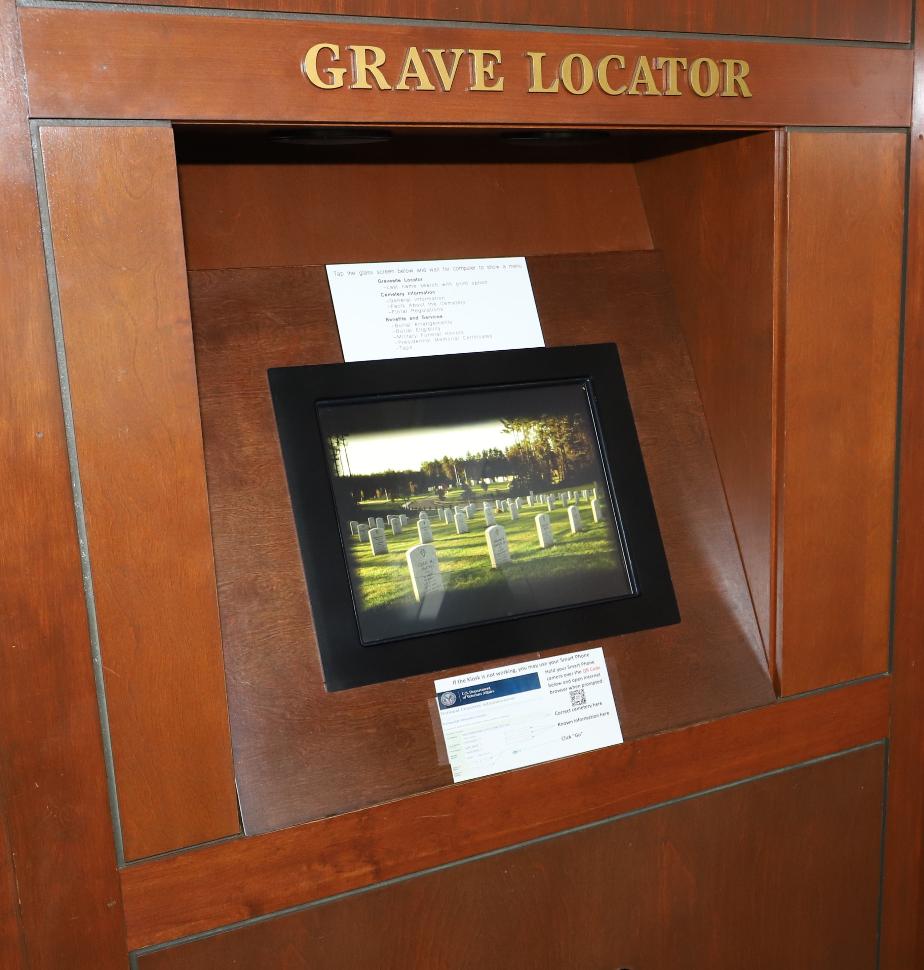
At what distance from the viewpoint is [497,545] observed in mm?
1770

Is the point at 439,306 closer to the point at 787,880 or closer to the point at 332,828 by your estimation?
the point at 332,828

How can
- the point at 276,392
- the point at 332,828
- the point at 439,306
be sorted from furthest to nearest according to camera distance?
the point at 439,306 < the point at 276,392 < the point at 332,828

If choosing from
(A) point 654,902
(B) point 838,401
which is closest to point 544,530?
(B) point 838,401

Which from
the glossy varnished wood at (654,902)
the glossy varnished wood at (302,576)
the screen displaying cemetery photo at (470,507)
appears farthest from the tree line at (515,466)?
the glossy varnished wood at (654,902)

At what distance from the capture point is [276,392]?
5.49 ft

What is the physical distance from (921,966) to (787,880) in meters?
0.42

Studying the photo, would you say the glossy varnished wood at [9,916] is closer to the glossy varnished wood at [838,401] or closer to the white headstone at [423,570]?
the white headstone at [423,570]

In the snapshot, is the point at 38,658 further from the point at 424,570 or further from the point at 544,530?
the point at 544,530

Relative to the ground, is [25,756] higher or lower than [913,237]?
lower

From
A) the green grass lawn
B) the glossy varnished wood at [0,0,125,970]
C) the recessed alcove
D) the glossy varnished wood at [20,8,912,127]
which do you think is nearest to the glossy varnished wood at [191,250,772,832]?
the recessed alcove

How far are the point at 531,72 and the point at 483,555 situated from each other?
30.0 inches

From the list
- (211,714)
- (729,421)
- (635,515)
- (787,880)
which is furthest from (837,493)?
(211,714)

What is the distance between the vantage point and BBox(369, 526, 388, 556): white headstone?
5.54 ft

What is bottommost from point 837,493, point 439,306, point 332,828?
point 332,828
